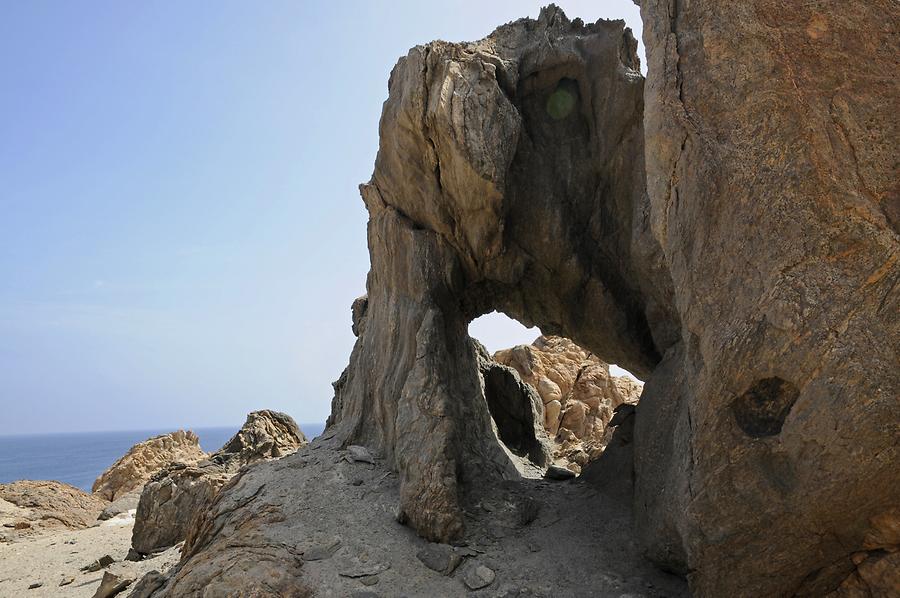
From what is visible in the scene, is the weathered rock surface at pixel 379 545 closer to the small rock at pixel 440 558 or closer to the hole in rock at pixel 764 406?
the small rock at pixel 440 558

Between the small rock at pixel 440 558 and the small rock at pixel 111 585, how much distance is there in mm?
8617

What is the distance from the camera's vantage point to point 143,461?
29.7 m

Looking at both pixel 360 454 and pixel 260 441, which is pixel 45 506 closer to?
pixel 260 441

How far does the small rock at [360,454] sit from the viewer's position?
1224 cm

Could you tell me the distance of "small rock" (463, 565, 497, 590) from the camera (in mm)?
8656

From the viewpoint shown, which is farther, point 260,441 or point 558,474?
point 260,441

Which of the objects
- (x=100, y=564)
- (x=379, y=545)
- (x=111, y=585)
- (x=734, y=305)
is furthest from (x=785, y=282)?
(x=100, y=564)

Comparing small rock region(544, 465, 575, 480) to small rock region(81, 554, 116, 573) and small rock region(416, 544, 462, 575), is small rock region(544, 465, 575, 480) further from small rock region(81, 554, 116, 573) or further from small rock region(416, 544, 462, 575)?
small rock region(81, 554, 116, 573)

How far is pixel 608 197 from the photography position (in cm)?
1331

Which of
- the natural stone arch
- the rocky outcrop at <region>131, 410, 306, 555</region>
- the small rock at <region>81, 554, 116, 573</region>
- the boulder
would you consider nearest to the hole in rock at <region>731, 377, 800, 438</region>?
the natural stone arch

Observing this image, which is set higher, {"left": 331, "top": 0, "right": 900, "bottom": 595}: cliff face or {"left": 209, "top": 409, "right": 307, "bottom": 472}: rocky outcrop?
{"left": 331, "top": 0, "right": 900, "bottom": 595}: cliff face

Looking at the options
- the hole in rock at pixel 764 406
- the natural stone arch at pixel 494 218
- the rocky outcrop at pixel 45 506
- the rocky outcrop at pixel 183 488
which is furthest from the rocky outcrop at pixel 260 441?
the hole in rock at pixel 764 406

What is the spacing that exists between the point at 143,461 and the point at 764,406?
102 ft

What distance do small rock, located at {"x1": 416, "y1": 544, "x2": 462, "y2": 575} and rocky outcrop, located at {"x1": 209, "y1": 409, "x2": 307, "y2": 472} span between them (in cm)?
1110
